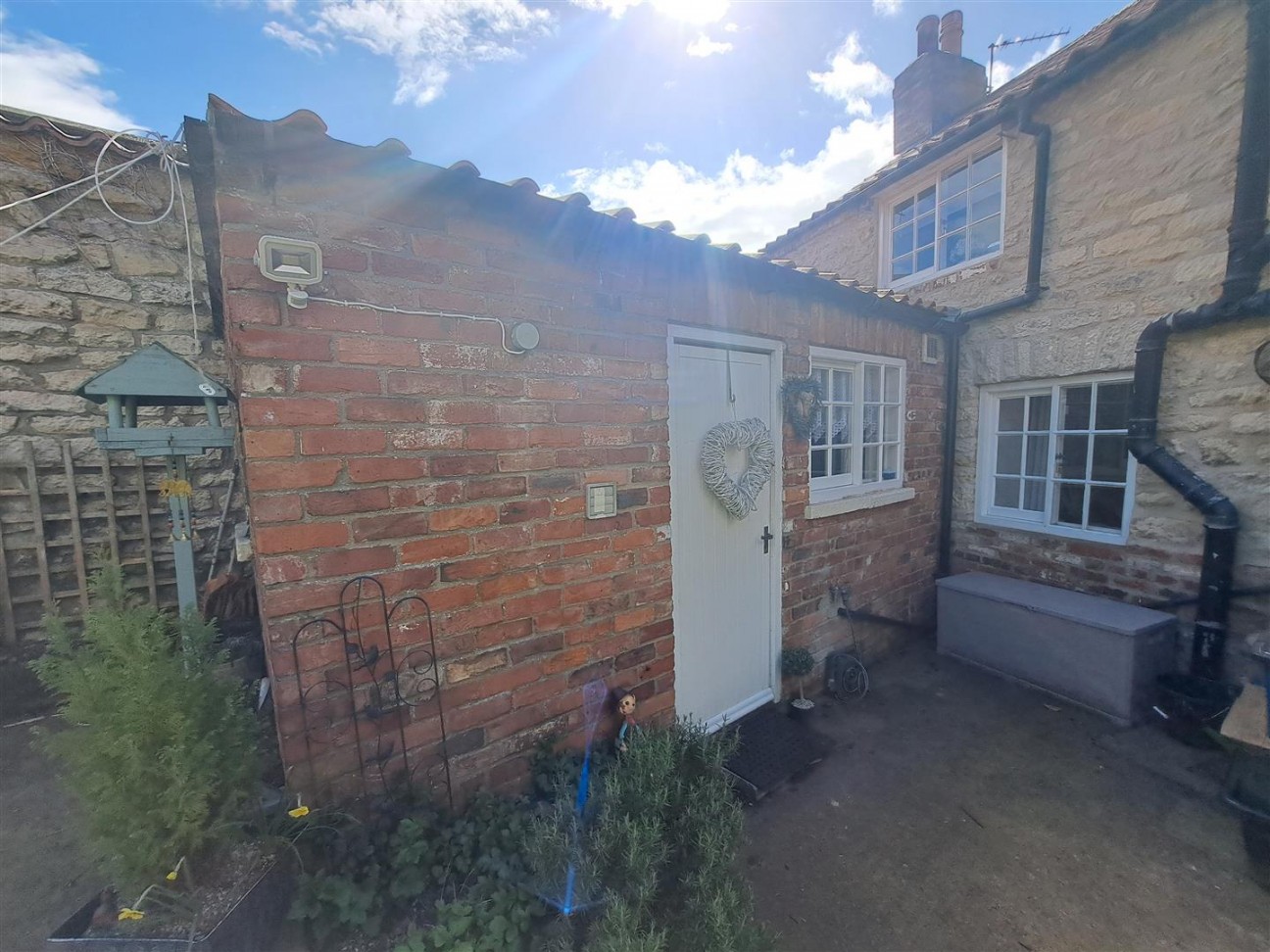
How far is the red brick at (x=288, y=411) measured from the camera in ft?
5.48

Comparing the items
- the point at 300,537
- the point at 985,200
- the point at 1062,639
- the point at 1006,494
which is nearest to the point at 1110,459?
the point at 1006,494

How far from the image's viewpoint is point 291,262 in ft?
5.65

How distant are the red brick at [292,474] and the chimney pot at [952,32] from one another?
8572 mm

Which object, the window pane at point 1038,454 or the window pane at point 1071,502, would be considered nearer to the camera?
the window pane at point 1071,502

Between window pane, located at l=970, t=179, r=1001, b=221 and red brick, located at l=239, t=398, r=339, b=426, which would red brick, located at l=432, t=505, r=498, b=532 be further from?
window pane, located at l=970, t=179, r=1001, b=221

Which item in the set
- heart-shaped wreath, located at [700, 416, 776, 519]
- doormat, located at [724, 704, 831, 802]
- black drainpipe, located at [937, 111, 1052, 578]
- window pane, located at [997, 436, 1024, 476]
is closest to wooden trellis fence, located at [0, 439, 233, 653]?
heart-shaped wreath, located at [700, 416, 776, 519]

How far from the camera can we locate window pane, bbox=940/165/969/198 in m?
5.22

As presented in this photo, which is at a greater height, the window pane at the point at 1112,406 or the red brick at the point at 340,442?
the window pane at the point at 1112,406

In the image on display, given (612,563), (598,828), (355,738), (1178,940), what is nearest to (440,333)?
(612,563)

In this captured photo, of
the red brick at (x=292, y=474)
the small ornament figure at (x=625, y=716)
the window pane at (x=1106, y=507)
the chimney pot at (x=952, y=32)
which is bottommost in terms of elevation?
the small ornament figure at (x=625, y=716)

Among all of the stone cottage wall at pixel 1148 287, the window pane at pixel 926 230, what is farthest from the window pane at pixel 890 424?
the window pane at pixel 926 230

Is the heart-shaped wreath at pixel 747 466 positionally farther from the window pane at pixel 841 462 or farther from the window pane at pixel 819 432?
the window pane at pixel 841 462

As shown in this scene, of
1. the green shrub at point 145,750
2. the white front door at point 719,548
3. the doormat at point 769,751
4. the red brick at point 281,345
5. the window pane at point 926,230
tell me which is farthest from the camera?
the window pane at point 926,230

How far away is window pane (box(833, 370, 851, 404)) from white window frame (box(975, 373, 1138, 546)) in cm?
190
